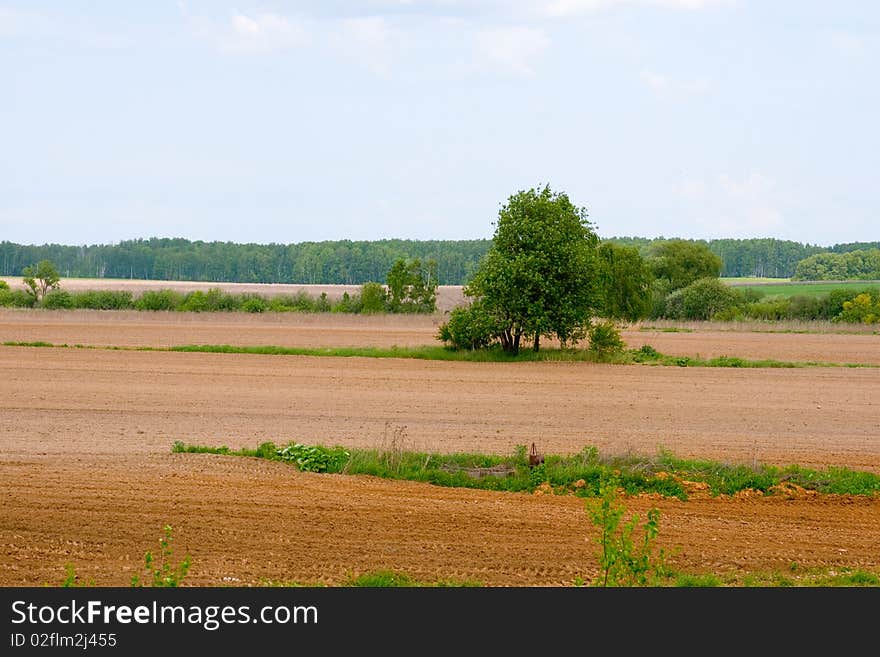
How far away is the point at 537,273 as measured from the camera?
45250 mm

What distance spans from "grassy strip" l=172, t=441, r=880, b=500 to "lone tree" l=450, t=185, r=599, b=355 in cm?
2617

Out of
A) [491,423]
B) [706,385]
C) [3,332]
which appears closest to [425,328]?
[3,332]

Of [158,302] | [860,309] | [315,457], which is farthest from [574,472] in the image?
[860,309]

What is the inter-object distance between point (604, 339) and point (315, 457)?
97.5 ft

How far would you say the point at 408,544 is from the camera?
13.2 meters

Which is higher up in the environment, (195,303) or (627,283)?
(627,283)

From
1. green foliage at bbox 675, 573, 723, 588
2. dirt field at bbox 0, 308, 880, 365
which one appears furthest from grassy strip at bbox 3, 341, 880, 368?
green foliage at bbox 675, 573, 723, 588

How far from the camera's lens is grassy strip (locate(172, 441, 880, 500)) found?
56.7 feet

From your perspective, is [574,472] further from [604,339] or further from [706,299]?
[706,299]

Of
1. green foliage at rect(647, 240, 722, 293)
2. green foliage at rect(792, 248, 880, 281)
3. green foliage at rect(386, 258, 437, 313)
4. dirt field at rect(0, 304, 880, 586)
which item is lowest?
dirt field at rect(0, 304, 880, 586)

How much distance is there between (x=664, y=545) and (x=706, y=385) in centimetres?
2455

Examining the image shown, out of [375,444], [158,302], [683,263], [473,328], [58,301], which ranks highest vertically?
→ [683,263]

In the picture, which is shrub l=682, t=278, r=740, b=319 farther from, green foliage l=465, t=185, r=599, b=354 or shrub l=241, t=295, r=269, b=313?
green foliage l=465, t=185, r=599, b=354
